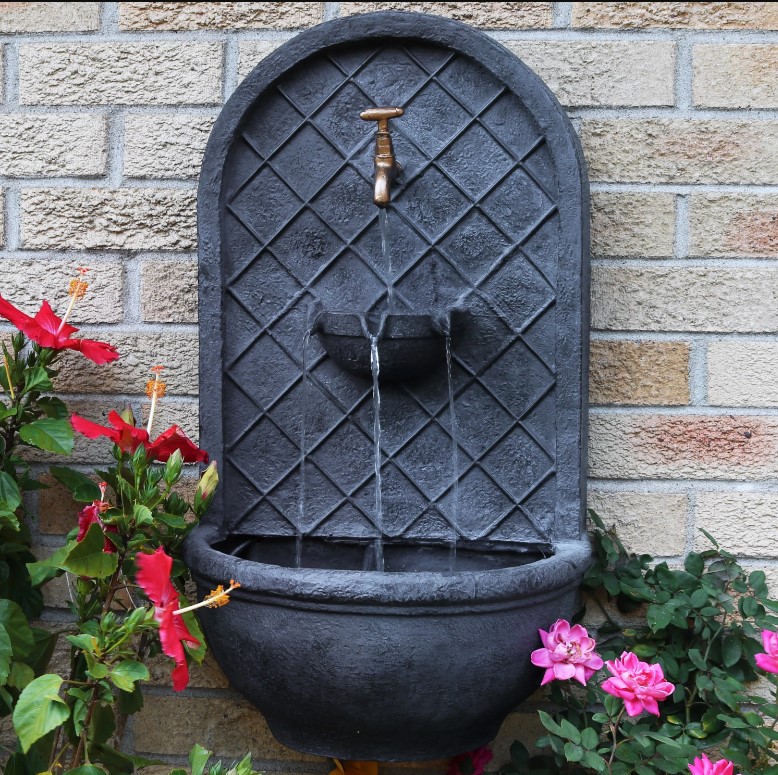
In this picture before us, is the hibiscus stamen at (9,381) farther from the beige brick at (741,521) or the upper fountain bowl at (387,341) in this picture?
the beige brick at (741,521)

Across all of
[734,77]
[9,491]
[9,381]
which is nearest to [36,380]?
[9,381]

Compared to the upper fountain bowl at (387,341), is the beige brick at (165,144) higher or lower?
higher

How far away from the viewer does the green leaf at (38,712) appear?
0.99 metres

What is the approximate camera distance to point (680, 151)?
142 cm

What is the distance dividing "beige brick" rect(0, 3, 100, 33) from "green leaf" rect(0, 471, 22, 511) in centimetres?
74

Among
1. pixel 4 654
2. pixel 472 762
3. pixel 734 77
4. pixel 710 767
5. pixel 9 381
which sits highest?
pixel 734 77

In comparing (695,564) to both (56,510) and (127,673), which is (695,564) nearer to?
(127,673)

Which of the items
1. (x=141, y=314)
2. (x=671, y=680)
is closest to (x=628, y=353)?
(x=671, y=680)

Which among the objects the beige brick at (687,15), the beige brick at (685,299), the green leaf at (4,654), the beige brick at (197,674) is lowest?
the beige brick at (197,674)

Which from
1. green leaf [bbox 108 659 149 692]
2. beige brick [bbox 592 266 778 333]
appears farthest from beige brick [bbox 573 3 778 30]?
green leaf [bbox 108 659 149 692]

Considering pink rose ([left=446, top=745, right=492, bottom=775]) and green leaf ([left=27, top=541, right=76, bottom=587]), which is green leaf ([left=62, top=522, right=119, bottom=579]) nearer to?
green leaf ([left=27, top=541, right=76, bottom=587])

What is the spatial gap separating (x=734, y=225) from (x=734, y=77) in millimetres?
226

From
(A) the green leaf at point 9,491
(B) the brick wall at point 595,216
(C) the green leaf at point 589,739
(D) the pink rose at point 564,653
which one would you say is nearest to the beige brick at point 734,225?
(B) the brick wall at point 595,216

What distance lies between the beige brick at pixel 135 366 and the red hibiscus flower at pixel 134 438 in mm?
236
